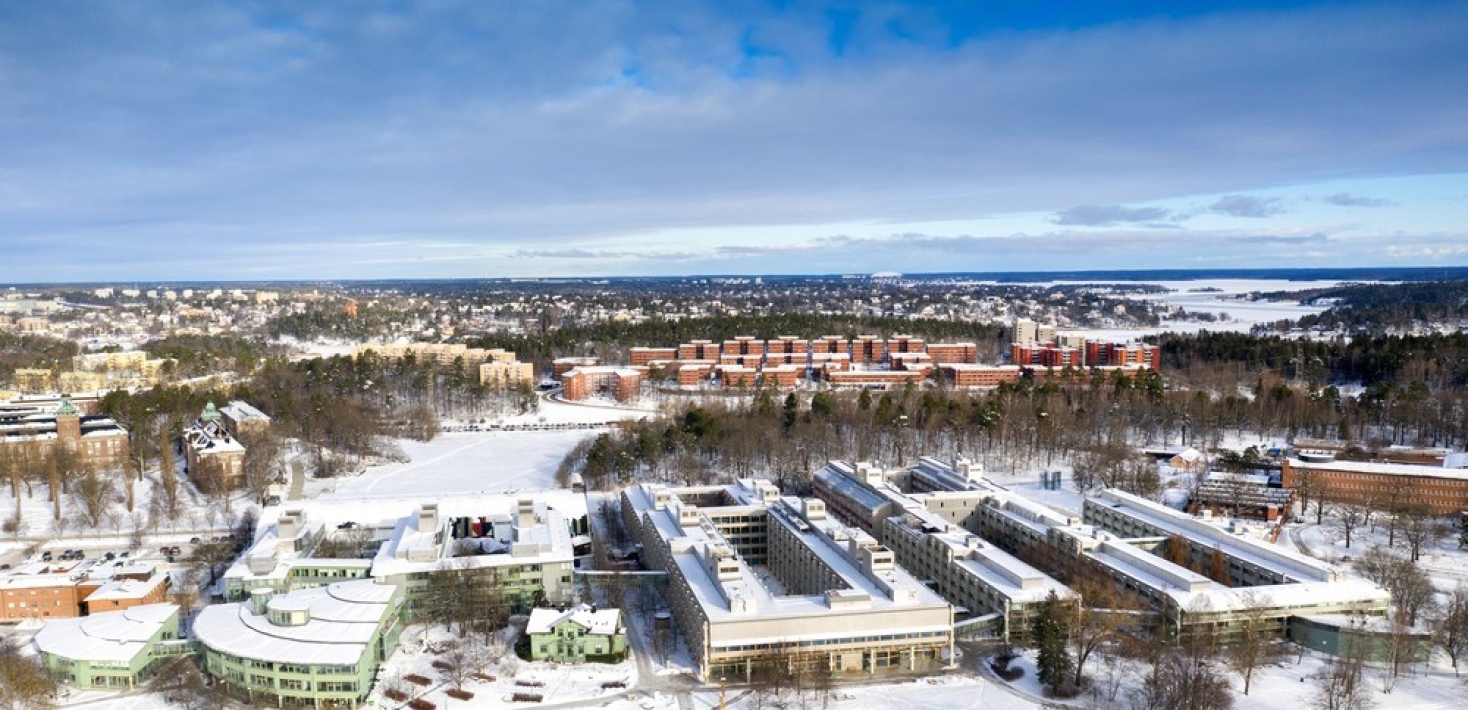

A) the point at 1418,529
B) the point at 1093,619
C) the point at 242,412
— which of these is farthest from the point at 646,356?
the point at 1093,619

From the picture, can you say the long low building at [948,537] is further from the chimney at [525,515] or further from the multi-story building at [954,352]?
the multi-story building at [954,352]

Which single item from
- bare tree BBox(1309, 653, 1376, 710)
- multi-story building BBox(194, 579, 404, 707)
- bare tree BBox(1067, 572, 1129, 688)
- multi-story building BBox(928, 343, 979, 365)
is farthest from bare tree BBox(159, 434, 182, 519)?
→ multi-story building BBox(928, 343, 979, 365)

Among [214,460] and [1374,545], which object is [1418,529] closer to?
[1374,545]

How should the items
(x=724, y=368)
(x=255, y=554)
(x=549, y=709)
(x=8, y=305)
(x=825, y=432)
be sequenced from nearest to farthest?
(x=549, y=709) < (x=255, y=554) < (x=825, y=432) < (x=724, y=368) < (x=8, y=305)

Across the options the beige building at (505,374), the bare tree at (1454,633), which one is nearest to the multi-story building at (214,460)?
the beige building at (505,374)

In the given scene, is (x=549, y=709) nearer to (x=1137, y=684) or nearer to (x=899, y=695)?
(x=899, y=695)

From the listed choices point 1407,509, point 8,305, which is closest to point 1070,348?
point 1407,509
